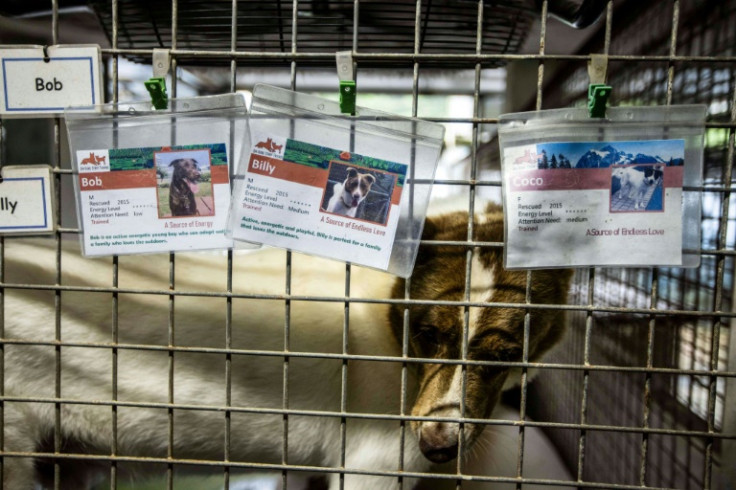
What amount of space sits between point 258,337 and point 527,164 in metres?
0.81

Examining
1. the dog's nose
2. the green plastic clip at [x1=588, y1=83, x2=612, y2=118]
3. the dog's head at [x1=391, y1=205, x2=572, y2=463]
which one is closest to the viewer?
the green plastic clip at [x1=588, y1=83, x2=612, y2=118]

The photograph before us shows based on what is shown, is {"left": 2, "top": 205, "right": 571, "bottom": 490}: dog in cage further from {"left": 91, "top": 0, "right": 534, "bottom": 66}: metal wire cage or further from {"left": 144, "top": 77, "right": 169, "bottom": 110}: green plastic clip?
{"left": 144, "top": 77, "right": 169, "bottom": 110}: green plastic clip

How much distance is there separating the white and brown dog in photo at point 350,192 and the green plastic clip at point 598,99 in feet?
0.96

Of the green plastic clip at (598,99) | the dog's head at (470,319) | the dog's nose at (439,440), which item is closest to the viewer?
the green plastic clip at (598,99)

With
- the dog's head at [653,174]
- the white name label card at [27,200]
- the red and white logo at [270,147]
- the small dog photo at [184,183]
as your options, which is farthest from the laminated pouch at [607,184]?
the white name label card at [27,200]

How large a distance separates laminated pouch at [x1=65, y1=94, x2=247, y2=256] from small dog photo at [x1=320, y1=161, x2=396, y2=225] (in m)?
0.13

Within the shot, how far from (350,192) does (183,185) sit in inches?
8.9

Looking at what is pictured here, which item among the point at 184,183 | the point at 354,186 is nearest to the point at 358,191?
the point at 354,186

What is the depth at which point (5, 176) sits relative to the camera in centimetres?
76

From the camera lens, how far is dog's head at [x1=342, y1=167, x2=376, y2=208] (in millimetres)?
716

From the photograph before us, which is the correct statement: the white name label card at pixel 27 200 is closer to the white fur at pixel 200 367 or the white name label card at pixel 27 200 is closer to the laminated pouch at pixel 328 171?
the laminated pouch at pixel 328 171

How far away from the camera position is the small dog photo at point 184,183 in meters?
0.73

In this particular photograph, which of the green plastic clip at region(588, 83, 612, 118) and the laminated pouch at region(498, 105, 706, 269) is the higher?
the green plastic clip at region(588, 83, 612, 118)

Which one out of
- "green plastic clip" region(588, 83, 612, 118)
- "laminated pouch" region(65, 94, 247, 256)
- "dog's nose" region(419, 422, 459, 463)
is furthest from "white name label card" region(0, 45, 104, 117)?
"dog's nose" region(419, 422, 459, 463)
